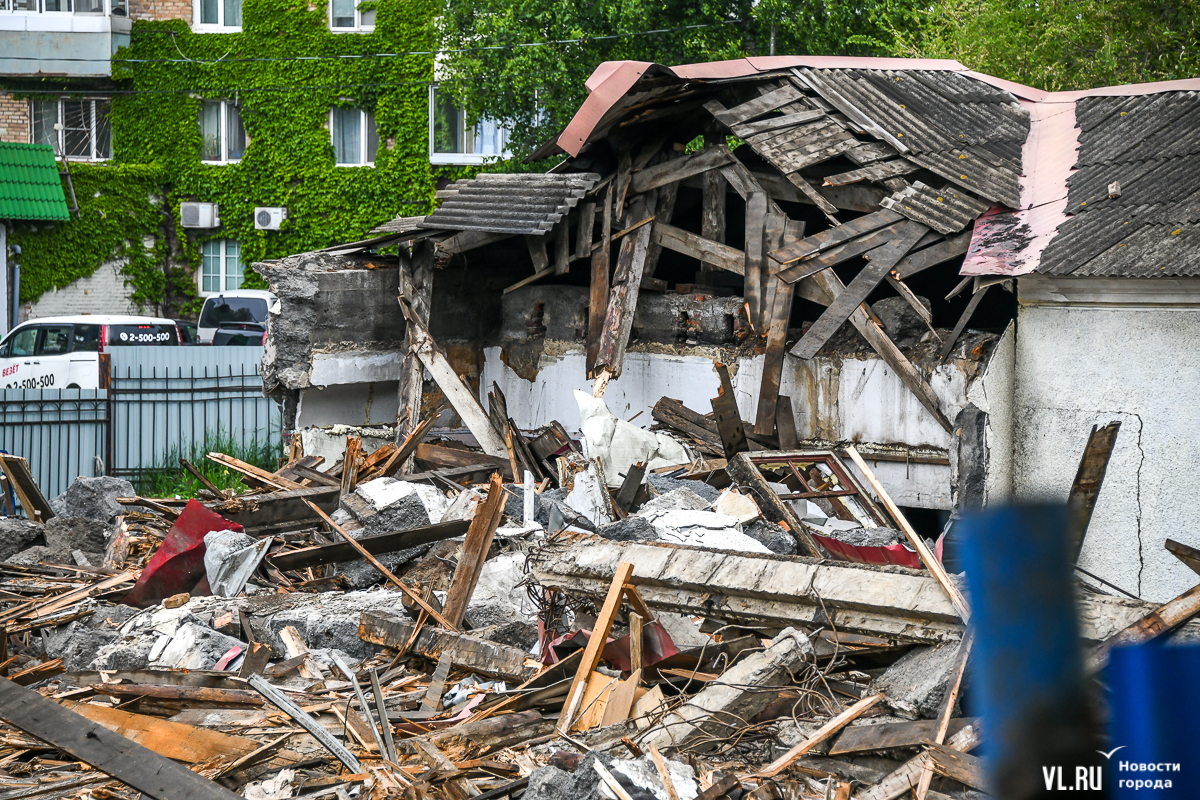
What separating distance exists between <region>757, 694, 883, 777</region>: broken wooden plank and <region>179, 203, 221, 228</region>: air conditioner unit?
75.2ft

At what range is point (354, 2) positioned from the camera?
2423 cm

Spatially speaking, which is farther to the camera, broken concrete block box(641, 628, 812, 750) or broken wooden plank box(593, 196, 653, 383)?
broken wooden plank box(593, 196, 653, 383)

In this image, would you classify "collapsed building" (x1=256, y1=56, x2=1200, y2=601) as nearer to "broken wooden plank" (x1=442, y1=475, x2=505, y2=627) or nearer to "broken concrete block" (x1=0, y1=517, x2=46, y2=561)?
"broken concrete block" (x1=0, y1=517, x2=46, y2=561)

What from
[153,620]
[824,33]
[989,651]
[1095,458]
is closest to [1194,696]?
[989,651]

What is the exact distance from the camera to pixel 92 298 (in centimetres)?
2442

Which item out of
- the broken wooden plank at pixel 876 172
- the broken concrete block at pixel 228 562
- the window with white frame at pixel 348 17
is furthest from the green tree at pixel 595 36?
the broken concrete block at pixel 228 562

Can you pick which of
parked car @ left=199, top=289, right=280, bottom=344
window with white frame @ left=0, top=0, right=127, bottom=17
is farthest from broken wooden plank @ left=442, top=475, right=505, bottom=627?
window with white frame @ left=0, top=0, right=127, bottom=17

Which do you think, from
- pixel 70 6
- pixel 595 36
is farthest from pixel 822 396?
pixel 70 6

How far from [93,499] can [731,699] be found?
722cm

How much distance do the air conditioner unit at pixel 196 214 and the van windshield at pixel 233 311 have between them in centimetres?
378

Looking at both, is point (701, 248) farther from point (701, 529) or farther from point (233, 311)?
point (233, 311)

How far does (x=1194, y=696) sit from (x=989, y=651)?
270mm

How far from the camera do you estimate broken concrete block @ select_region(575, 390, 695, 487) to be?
9273 millimetres

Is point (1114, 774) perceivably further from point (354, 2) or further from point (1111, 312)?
point (354, 2)
